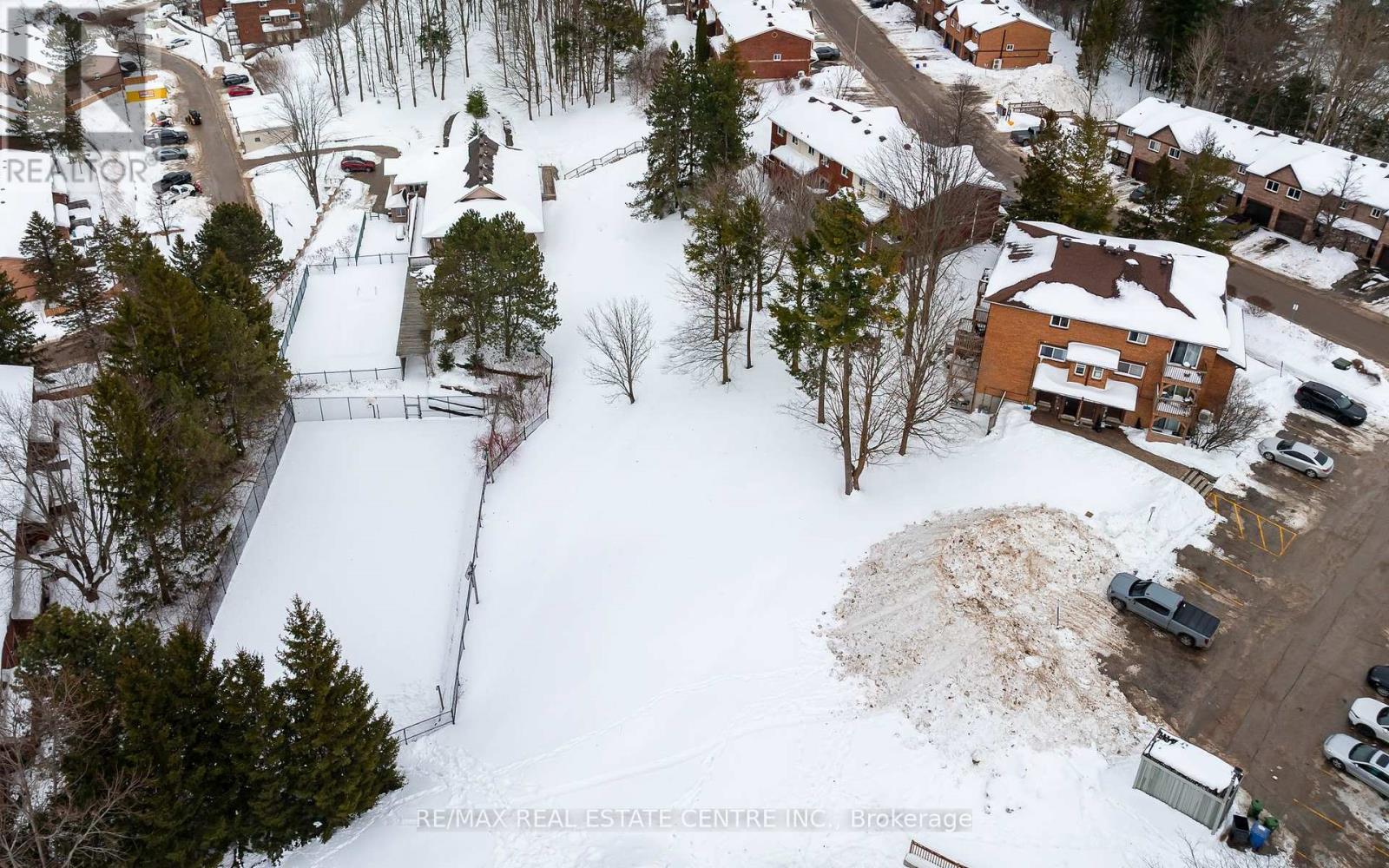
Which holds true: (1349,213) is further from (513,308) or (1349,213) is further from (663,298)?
(513,308)

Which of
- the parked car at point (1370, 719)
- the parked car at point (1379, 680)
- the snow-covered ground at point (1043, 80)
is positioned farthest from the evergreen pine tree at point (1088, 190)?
the parked car at point (1370, 719)

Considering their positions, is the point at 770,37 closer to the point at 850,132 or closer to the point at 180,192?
the point at 850,132

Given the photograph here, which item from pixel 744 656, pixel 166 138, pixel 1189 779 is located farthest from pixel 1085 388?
pixel 166 138

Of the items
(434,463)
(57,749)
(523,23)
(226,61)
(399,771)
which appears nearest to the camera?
(57,749)

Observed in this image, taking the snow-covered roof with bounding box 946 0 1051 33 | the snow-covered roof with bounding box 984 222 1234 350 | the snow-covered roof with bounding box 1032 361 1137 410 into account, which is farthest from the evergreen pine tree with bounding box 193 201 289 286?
the snow-covered roof with bounding box 946 0 1051 33

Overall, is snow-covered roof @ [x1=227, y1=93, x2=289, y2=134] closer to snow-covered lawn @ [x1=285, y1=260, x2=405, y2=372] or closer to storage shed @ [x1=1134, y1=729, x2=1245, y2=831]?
snow-covered lawn @ [x1=285, y1=260, x2=405, y2=372]

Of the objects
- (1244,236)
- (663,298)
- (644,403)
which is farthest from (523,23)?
(1244,236)
